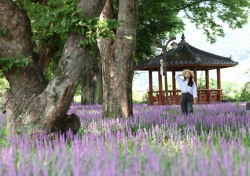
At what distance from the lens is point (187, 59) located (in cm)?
2653

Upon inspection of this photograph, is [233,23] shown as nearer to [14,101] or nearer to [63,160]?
[14,101]

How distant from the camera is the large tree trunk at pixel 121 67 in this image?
394 inches

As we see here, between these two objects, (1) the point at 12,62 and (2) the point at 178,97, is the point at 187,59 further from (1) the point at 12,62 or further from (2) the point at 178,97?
(1) the point at 12,62

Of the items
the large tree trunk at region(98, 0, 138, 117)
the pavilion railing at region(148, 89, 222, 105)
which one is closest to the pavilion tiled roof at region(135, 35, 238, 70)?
the pavilion railing at region(148, 89, 222, 105)

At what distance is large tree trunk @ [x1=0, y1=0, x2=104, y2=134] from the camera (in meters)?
5.25

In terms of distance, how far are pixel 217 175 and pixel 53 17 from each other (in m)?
3.73

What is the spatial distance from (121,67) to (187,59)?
17066 mm

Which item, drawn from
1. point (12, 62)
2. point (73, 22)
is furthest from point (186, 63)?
point (12, 62)

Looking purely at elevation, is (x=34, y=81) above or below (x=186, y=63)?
below

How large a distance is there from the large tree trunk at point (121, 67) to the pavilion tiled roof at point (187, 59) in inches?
638

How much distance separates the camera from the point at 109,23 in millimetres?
5477

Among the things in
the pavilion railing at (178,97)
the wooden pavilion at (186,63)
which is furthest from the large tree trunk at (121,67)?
the pavilion railing at (178,97)

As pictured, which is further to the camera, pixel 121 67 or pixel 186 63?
pixel 186 63

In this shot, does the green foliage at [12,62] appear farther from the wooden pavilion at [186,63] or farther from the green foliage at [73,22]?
the wooden pavilion at [186,63]
